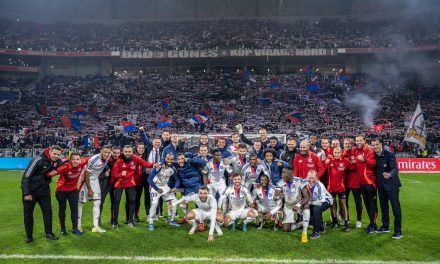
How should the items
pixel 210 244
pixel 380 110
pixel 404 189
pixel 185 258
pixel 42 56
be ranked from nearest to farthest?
pixel 185 258 < pixel 210 244 < pixel 404 189 < pixel 380 110 < pixel 42 56

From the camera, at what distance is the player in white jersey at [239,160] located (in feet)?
31.6

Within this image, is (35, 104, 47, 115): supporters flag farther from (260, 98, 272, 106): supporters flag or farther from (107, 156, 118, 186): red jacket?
(107, 156, 118, 186): red jacket

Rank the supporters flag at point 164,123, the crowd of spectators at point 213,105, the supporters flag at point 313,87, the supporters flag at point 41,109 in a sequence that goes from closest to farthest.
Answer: the supporters flag at point 164,123 → the crowd of spectators at point 213,105 → the supporters flag at point 41,109 → the supporters flag at point 313,87

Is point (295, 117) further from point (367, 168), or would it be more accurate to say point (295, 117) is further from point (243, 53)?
point (367, 168)

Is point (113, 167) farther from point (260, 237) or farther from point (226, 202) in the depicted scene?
point (260, 237)

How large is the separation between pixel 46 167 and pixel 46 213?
3.30ft

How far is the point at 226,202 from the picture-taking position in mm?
9086

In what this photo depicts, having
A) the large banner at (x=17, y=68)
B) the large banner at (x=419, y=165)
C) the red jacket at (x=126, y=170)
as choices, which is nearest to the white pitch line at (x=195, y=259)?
the red jacket at (x=126, y=170)

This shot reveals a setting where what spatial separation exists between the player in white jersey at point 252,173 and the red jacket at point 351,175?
1.93 metres

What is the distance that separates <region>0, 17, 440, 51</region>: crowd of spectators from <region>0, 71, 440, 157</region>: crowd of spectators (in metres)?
3.84

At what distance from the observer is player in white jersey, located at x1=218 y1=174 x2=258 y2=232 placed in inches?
346

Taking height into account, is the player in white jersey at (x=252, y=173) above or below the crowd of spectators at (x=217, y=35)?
below

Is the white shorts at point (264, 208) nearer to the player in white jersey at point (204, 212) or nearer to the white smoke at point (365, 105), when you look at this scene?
the player in white jersey at point (204, 212)

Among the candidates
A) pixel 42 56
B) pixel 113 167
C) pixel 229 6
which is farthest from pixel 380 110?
pixel 42 56
